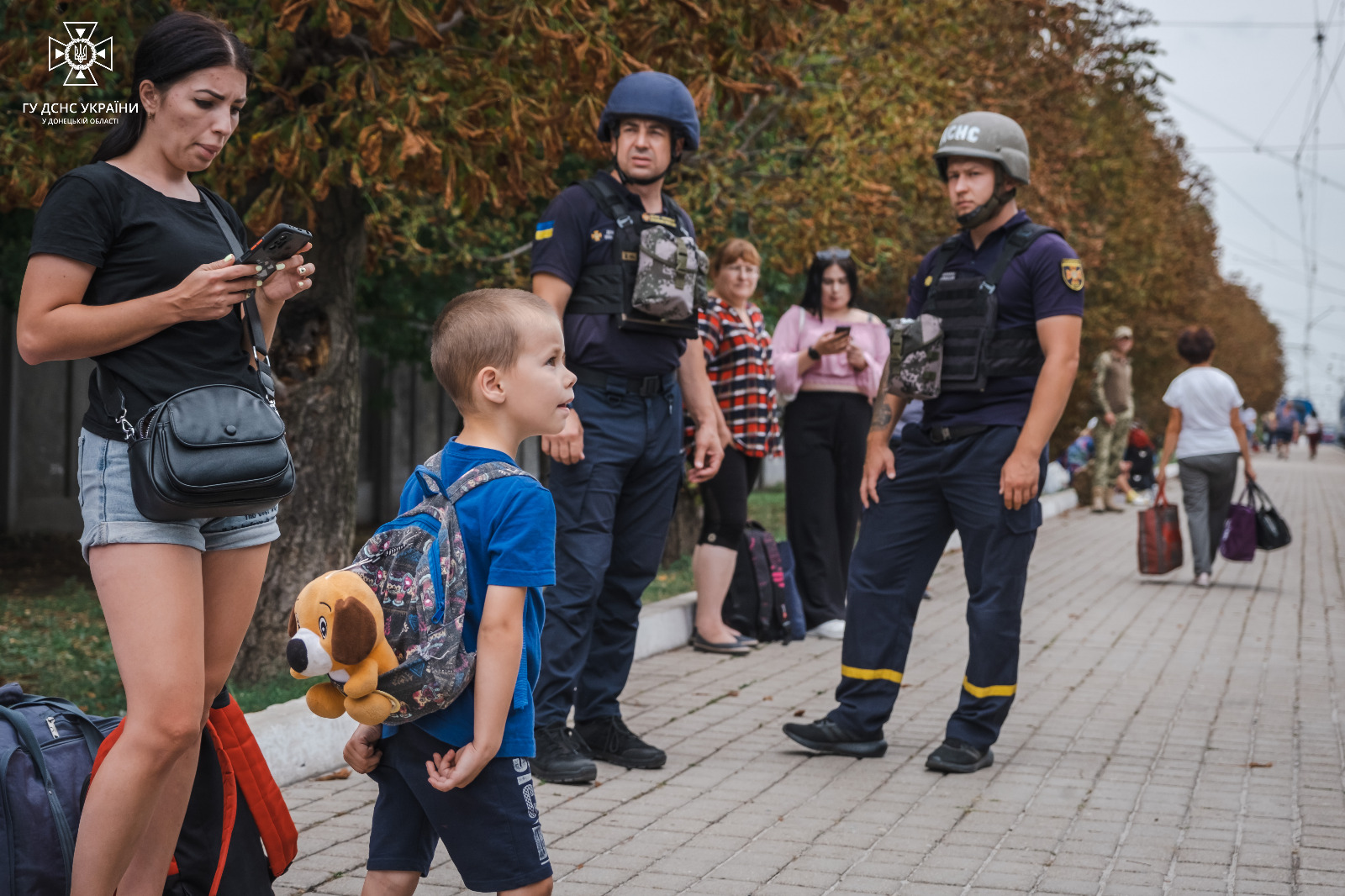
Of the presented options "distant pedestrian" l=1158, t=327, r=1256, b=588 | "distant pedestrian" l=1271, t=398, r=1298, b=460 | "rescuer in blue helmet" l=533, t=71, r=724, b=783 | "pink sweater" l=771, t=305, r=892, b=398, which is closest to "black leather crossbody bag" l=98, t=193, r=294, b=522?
"rescuer in blue helmet" l=533, t=71, r=724, b=783

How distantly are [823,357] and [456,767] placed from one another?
558 centimetres

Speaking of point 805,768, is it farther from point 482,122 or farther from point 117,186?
point 117,186

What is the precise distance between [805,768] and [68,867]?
2982 mm

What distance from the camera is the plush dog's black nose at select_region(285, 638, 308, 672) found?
94.6 inches

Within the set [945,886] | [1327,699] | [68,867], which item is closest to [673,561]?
[1327,699]

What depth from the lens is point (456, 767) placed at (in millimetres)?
2547

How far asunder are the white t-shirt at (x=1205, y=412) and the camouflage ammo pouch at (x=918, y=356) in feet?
22.1

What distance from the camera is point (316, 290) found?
22.3ft

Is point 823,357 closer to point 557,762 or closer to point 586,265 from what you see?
point 586,265

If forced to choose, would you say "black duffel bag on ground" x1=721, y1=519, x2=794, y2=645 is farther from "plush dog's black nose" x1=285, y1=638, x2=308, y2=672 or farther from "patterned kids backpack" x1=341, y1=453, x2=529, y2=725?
"plush dog's black nose" x1=285, y1=638, x2=308, y2=672

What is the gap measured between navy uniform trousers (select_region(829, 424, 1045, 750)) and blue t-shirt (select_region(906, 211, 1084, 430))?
3.4 inches

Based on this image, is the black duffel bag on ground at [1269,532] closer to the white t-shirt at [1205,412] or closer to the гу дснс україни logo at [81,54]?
the white t-shirt at [1205,412]

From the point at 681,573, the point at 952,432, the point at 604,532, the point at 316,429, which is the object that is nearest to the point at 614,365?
the point at 604,532

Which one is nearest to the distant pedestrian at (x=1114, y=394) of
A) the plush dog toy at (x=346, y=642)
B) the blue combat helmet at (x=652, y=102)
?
the blue combat helmet at (x=652, y=102)
